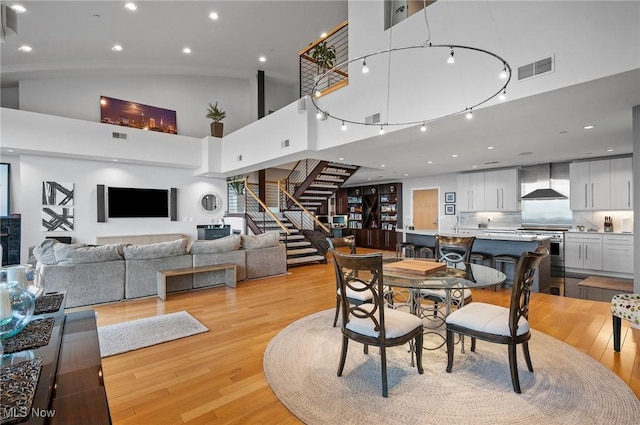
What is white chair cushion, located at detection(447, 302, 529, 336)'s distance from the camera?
95.7 inches

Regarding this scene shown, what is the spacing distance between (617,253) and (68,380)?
354 inches

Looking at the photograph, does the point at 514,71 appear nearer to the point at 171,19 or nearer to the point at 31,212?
the point at 171,19

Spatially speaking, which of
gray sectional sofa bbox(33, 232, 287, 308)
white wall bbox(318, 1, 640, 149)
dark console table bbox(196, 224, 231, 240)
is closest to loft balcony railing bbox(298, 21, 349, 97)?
white wall bbox(318, 1, 640, 149)

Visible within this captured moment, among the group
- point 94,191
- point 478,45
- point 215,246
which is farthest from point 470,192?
point 94,191

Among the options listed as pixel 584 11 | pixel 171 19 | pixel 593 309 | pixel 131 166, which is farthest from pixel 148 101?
pixel 593 309

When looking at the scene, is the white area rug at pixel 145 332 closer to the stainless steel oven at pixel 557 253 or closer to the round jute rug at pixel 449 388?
the round jute rug at pixel 449 388

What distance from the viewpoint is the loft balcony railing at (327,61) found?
231 inches

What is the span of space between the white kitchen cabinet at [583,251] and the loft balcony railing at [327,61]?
6.32 metres

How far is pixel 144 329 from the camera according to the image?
3594 millimetres

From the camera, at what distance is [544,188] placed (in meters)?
7.94

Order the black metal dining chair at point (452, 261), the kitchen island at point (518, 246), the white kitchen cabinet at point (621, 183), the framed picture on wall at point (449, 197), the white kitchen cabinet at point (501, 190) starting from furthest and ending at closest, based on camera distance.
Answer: the framed picture on wall at point (449, 197) < the white kitchen cabinet at point (501, 190) < the white kitchen cabinet at point (621, 183) < the kitchen island at point (518, 246) < the black metal dining chair at point (452, 261)

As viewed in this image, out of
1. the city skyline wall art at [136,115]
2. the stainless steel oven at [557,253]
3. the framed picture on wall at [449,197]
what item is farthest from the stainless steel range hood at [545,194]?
the city skyline wall art at [136,115]

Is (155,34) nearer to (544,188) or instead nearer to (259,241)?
(259,241)

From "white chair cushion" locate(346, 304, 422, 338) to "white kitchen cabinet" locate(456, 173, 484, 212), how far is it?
24.5 feet
